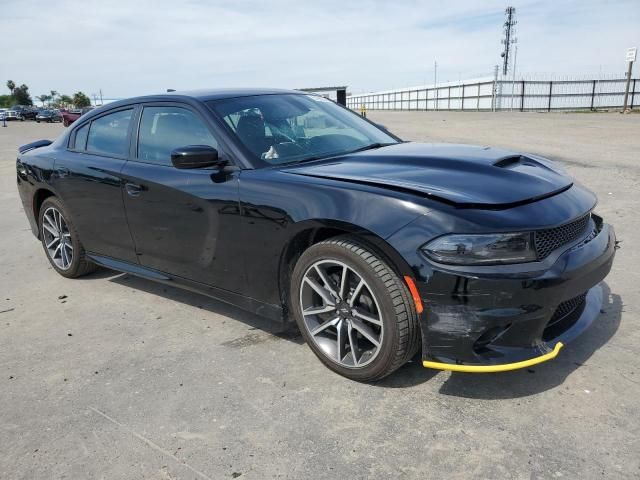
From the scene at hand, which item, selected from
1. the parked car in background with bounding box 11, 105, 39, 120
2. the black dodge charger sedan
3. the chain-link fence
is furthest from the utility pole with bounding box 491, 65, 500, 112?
the parked car in background with bounding box 11, 105, 39, 120

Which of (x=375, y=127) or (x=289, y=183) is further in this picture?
(x=375, y=127)

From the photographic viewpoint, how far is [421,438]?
7.80ft

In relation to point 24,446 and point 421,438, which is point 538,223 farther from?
point 24,446

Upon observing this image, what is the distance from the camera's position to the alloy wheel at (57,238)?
4.80 meters

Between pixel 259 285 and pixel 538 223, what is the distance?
1.61 meters

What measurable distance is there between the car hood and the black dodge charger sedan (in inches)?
0.5

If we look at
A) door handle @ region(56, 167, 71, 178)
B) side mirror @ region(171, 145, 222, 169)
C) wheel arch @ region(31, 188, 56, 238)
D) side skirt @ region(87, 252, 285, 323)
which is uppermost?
side mirror @ region(171, 145, 222, 169)

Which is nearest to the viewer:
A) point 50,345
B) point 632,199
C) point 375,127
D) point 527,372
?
point 527,372

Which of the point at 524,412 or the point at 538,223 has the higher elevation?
the point at 538,223

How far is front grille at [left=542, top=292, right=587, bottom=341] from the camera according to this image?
261cm

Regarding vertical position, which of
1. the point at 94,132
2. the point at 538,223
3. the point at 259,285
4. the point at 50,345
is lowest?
the point at 50,345

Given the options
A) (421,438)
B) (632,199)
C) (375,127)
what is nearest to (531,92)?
(632,199)

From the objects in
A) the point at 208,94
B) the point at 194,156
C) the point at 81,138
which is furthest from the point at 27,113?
the point at 194,156

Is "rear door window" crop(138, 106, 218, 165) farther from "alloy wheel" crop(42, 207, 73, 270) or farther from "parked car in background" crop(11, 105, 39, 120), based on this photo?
"parked car in background" crop(11, 105, 39, 120)
